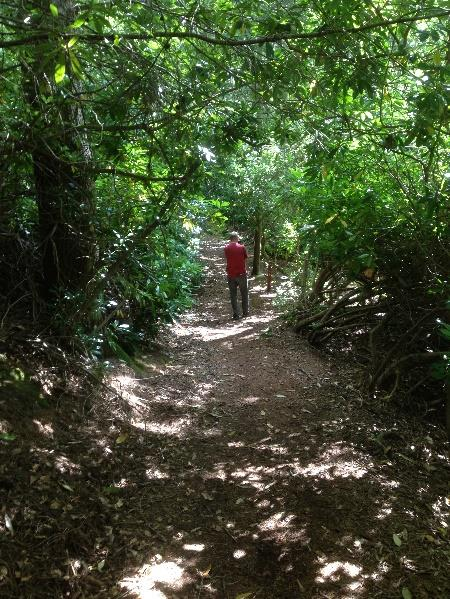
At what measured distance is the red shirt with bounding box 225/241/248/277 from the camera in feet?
33.6

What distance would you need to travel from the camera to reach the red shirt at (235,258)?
1023 cm

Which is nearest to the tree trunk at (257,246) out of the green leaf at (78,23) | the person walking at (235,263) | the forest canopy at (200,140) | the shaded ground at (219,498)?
the person walking at (235,263)

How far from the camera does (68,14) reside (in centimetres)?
400

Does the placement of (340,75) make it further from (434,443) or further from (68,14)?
(434,443)

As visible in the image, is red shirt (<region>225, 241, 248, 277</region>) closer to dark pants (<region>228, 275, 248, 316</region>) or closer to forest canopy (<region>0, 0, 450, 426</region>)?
dark pants (<region>228, 275, 248, 316</region>)

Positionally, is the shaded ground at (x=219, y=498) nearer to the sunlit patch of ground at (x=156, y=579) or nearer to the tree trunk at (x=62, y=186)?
the sunlit patch of ground at (x=156, y=579)

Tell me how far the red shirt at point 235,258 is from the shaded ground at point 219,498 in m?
4.56

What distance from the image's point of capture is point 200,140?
192 inches

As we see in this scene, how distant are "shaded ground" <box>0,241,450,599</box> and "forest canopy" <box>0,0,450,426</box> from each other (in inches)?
37.9

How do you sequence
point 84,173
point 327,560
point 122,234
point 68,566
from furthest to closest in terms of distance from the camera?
point 122,234
point 84,173
point 327,560
point 68,566

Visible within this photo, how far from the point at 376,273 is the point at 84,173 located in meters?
4.18

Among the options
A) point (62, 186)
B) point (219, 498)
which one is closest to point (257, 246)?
point (62, 186)

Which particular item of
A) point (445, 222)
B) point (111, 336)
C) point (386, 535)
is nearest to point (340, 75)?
point (445, 222)

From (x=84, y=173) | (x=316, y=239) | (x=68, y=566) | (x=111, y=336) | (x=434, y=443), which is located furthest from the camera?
(x=316, y=239)
